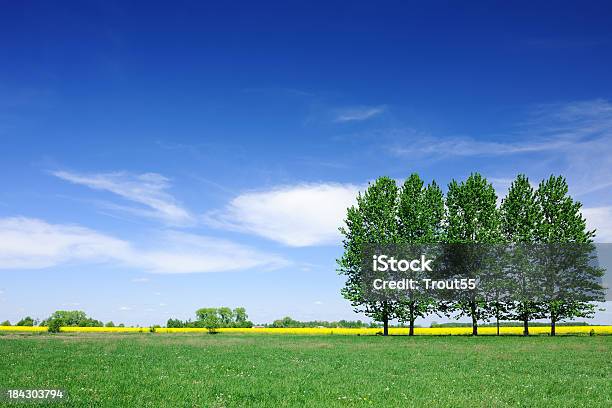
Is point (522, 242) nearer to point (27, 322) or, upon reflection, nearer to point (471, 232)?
point (471, 232)

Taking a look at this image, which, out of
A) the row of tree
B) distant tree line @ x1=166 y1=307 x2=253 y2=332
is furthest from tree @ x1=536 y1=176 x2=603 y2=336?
distant tree line @ x1=166 y1=307 x2=253 y2=332

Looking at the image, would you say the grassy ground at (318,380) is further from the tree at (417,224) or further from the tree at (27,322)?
the tree at (27,322)

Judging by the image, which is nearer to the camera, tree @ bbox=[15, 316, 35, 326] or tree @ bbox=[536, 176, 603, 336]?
tree @ bbox=[536, 176, 603, 336]

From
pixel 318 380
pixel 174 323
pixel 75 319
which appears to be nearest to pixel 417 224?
pixel 318 380

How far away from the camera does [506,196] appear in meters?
70.5

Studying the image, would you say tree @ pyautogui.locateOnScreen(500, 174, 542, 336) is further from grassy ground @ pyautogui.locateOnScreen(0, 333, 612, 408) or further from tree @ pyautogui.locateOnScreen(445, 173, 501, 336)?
grassy ground @ pyautogui.locateOnScreen(0, 333, 612, 408)

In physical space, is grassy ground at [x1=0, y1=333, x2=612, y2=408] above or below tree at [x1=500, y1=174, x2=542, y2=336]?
below

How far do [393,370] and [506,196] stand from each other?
5194 cm

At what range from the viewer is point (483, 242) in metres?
66.7

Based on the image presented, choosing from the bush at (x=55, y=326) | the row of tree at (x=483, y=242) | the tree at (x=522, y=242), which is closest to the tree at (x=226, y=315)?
the bush at (x=55, y=326)

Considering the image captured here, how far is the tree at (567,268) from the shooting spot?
216 feet

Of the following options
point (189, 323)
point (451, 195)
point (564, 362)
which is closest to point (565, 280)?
point (451, 195)

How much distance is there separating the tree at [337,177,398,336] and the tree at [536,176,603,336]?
64.9ft

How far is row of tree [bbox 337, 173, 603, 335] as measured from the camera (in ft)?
216
